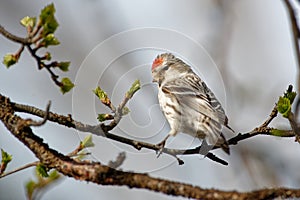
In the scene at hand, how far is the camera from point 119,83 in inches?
256

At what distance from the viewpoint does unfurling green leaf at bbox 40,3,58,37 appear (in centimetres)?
256

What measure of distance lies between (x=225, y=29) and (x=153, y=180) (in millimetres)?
3720

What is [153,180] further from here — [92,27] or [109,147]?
[92,27]

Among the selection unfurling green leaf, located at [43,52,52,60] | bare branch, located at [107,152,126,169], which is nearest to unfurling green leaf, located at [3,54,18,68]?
unfurling green leaf, located at [43,52,52,60]

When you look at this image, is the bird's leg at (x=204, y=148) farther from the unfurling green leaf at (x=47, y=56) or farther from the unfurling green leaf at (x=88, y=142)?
the unfurling green leaf at (x=47, y=56)

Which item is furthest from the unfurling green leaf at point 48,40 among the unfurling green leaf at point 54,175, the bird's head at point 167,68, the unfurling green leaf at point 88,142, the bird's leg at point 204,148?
the bird's head at point 167,68

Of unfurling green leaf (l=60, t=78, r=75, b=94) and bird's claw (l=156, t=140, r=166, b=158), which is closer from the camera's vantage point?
unfurling green leaf (l=60, t=78, r=75, b=94)

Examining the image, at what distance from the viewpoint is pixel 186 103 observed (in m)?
4.45

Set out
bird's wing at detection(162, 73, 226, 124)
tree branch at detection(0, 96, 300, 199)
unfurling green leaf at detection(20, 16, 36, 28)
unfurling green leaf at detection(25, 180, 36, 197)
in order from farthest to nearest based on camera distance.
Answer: bird's wing at detection(162, 73, 226, 124) < unfurling green leaf at detection(25, 180, 36, 197) < unfurling green leaf at detection(20, 16, 36, 28) < tree branch at detection(0, 96, 300, 199)

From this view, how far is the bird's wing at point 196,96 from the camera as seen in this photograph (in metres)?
4.19

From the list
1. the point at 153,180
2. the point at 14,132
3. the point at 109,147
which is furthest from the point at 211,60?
the point at 153,180

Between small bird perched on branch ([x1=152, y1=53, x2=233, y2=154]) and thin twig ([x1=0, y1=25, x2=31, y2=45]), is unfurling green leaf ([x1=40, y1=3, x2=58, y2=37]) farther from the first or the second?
small bird perched on branch ([x1=152, y1=53, x2=233, y2=154])

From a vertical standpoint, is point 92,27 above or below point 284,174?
above

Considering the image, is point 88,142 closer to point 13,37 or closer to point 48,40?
point 48,40
